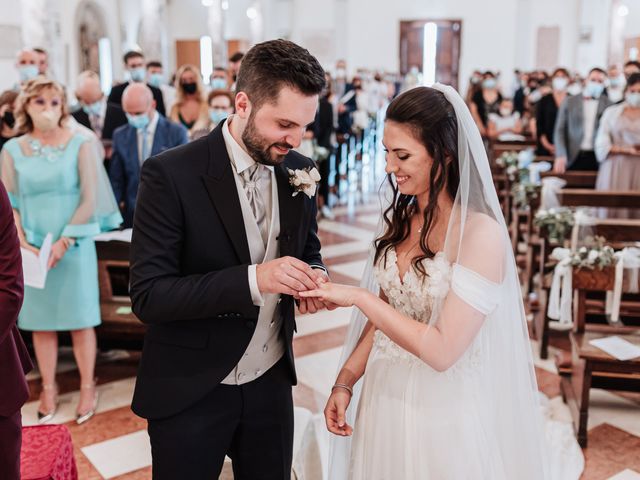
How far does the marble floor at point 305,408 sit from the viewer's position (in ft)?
10.8

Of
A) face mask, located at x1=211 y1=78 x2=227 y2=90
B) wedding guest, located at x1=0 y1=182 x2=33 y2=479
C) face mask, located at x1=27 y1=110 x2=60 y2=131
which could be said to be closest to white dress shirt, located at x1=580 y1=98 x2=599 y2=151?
face mask, located at x1=211 y1=78 x2=227 y2=90

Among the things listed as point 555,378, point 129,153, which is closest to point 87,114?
point 129,153

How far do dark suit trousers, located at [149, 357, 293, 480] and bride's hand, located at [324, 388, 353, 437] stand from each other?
118mm

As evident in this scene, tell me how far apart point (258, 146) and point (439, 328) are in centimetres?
70

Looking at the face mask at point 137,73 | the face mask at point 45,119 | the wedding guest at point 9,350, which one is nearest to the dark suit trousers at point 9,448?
the wedding guest at point 9,350

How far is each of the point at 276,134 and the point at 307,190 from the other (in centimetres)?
23

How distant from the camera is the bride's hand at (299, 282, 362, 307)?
6.05ft

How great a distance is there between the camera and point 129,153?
488 cm

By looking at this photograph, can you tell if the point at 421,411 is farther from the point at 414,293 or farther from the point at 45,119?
the point at 45,119

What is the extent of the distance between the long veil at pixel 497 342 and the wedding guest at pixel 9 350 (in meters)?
Answer: 0.97

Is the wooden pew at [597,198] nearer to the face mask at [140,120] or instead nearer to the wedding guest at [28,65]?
the face mask at [140,120]

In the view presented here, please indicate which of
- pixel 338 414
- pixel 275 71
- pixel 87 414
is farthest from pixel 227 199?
pixel 87 414

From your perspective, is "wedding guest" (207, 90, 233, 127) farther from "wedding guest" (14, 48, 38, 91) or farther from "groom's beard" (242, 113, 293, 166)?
"groom's beard" (242, 113, 293, 166)

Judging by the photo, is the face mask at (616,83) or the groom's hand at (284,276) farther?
the face mask at (616,83)
